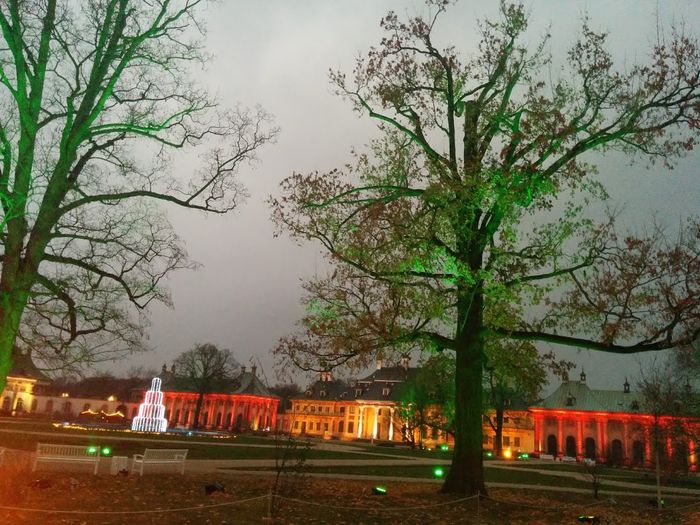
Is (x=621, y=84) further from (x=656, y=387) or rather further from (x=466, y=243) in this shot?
(x=656, y=387)

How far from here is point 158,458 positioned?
1686 centimetres

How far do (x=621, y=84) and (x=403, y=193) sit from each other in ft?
22.2

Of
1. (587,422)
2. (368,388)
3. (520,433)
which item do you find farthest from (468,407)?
(368,388)

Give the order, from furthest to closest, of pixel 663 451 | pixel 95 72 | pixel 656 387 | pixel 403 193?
pixel 663 451 → pixel 656 387 → pixel 403 193 → pixel 95 72

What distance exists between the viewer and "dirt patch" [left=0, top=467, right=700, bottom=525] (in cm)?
1002

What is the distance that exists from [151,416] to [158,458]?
4680 cm

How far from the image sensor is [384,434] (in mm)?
95750

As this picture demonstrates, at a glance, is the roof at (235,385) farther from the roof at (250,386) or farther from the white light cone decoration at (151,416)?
the white light cone decoration at (151,416)

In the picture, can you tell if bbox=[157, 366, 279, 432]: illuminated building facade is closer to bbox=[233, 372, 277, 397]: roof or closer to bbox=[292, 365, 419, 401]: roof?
bbox=[233, 372, 277, 397]: roof

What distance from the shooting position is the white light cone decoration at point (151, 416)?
2186 inches

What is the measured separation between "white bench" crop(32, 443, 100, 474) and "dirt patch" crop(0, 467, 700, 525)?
1.43 feet

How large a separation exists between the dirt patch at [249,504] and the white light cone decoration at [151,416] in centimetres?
4238

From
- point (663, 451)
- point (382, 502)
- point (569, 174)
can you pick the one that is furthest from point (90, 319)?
point (663, 451)

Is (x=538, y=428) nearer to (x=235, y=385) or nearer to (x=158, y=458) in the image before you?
(x=235, y=385)
